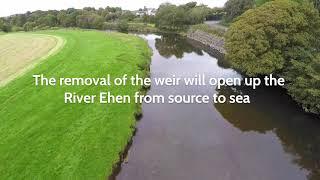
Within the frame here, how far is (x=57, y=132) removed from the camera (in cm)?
3020

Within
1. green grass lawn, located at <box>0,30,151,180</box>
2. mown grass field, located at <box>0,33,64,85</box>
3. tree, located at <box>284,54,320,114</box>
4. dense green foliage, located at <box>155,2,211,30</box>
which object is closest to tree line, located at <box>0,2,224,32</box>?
dense green foliage, located at <box>155,2,211,30</box>

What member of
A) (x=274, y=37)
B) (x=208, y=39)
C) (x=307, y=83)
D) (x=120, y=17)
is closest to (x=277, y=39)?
(x=274, y=37)

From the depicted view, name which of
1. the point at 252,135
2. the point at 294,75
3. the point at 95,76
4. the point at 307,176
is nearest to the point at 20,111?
the point at 95,76

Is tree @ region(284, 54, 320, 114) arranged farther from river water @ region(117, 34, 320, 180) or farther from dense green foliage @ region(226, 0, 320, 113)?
river water @ region(117, 34, 320, 180)

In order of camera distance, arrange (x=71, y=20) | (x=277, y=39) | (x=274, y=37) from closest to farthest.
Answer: (x=277, y=39) → (x=274, y=37) → (x=71, y=20)

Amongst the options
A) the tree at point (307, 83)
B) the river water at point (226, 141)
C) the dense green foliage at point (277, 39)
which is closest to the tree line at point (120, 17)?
the dense green foliage at point (277, 39)

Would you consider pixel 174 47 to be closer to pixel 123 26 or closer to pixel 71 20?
pixel 123 26

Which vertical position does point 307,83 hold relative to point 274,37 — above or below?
below

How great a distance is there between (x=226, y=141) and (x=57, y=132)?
14172 mm

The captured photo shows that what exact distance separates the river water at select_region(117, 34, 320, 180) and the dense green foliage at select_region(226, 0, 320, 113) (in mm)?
3654

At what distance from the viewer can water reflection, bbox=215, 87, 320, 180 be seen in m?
30.2

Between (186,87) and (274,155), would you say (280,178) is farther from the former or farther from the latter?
(186,87)

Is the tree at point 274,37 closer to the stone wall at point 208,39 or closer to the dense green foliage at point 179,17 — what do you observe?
the stone wall at point 208,39

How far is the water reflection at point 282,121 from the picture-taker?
98.9ft
